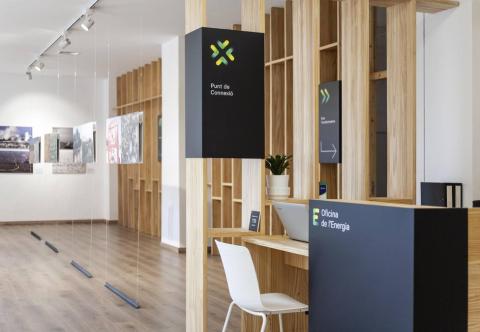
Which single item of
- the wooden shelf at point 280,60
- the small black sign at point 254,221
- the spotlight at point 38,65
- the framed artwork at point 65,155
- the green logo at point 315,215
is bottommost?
the small black sign at point 254,221

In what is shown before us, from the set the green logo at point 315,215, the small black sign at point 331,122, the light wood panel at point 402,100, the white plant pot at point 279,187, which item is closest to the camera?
the green logo at point 315,215

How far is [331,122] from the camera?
748cm

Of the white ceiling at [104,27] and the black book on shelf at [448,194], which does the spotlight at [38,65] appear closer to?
the white ceiling at [104,27]

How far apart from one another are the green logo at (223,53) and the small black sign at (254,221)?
1064 mm

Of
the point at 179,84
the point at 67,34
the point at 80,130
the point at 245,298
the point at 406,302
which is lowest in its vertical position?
the point at 245,298

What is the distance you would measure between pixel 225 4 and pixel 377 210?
6.76 metres

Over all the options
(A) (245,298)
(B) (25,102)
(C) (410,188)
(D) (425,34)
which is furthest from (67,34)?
(A) (245,298)

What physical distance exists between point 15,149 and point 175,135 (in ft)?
8.95

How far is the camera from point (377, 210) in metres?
1.98

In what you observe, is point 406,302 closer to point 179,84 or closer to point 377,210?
point 377,210

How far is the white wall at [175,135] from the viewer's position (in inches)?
401

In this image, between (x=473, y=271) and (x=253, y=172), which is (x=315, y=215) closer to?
(x=473, y=271)

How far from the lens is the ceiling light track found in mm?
8555

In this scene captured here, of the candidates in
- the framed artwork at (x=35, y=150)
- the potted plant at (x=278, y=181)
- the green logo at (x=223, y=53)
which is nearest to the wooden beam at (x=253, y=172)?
the potted plant at (x=278, y=181)
